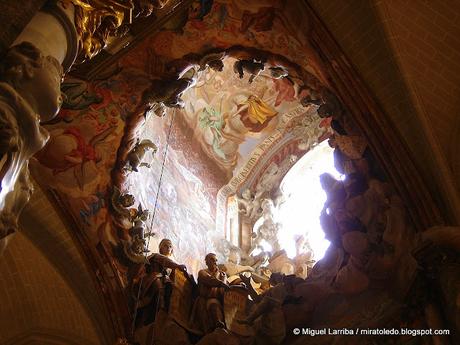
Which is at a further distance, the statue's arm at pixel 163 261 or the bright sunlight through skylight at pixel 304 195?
the bright sunlight through skylight at pixel 304 195

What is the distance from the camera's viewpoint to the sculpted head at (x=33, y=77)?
156 inches

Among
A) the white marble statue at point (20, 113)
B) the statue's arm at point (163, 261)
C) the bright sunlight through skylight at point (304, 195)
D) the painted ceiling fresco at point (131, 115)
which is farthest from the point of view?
the bright sunlight through skylight at point (304, 195)

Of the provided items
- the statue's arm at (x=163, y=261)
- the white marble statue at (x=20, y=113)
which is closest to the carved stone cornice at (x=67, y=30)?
the white marble statue at (x=20, y=113)

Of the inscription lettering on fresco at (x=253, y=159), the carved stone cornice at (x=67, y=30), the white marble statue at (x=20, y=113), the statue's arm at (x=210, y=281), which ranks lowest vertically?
the white marble statue at (x=20, y=113)

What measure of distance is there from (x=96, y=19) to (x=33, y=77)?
1376 millimetres

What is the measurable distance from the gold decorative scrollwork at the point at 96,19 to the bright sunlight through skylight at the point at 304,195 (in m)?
7.52

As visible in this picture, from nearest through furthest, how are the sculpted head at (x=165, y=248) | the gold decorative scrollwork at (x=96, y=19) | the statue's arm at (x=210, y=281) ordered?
the gold decorative scrollwork at (x=96, y=19)
the statue's arm at (x=210, y=281)
the sculpted head at (x=165, y=248)

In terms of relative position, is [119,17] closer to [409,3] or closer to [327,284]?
[409,3]

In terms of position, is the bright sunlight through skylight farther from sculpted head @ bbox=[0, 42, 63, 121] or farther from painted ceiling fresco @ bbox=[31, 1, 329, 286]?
sculpted head @ bbox=[0, 42, 63, 121]

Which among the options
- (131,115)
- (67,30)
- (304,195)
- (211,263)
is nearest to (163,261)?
(211,263)

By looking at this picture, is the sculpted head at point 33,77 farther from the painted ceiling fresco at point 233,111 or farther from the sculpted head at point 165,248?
the painted ceiling fresco at point 233,111

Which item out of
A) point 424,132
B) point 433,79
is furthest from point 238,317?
point 433,79

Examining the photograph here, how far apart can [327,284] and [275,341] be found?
1019 mm

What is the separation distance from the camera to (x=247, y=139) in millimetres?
13609
